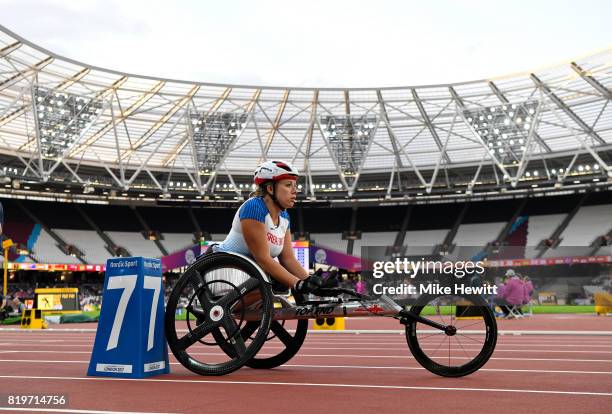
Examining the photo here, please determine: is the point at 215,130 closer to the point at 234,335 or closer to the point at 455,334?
the point at 234,335

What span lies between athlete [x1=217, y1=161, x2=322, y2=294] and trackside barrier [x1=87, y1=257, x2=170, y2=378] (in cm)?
74

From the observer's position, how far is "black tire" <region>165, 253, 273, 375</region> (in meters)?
5.25

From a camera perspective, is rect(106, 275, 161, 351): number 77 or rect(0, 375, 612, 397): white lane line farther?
rect(106, 275, 161, 351): number 77

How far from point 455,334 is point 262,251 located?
6.02 feet

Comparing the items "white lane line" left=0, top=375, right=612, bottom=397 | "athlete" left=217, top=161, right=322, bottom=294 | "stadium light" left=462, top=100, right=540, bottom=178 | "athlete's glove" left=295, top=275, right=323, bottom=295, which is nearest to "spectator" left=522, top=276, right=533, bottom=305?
"athlete" left=217, top=161, right=322, bottom=294

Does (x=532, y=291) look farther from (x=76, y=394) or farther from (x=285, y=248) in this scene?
(x=76, y=394)

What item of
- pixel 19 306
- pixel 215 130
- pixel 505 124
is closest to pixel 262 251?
pixel 19 306

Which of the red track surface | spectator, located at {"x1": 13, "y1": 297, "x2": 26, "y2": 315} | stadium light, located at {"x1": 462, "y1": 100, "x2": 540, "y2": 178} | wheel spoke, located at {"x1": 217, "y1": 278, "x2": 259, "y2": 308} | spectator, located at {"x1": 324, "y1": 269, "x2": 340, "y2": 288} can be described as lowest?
the red track surface

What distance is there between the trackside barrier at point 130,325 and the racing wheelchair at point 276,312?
0.17 metres

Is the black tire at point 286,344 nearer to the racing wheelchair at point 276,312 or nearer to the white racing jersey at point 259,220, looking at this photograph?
the racing wheelchair at point 276,312

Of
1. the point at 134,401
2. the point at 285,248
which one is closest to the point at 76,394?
the point at 134,401

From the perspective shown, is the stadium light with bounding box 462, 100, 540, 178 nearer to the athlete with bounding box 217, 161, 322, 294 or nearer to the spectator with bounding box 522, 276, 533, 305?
the spectator with bounding box 522, 276, 533, 305

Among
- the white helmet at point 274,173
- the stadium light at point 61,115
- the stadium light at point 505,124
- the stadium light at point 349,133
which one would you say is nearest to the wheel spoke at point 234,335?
the white helmet at point 274,173

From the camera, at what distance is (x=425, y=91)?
3575 cm
